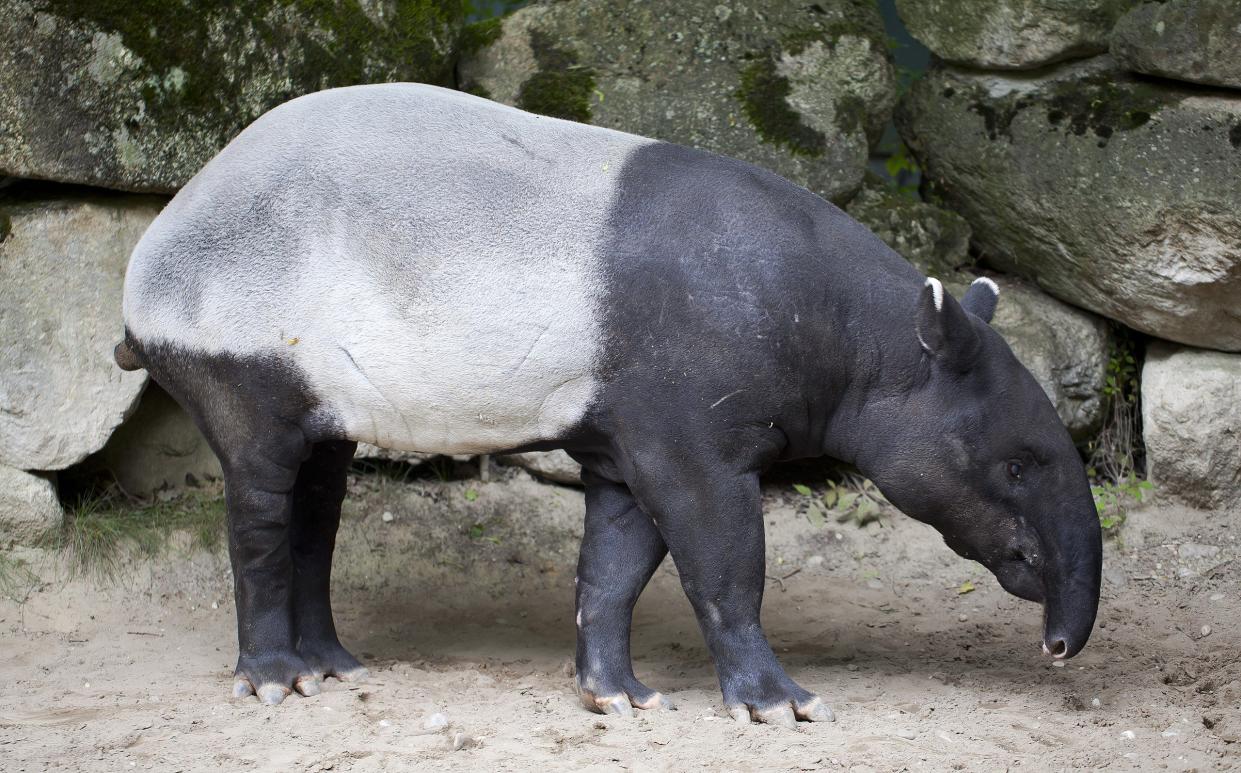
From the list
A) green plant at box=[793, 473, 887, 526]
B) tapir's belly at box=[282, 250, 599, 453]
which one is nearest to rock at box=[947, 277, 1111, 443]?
green plant at box=[793, 473, 887, 526]

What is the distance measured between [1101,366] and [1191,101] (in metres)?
1.19

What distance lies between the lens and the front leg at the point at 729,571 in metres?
3.94

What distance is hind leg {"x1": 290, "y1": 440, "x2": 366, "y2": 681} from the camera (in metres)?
4.60

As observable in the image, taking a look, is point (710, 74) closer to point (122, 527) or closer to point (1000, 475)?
point (1000, 475)

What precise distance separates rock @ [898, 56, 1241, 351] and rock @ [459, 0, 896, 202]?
49 cm

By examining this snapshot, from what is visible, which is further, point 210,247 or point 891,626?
point 891,626

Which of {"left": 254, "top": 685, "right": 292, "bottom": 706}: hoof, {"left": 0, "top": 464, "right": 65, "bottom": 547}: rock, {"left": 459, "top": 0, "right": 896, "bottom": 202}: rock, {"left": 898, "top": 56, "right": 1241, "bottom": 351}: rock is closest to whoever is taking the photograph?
{"left": 254, "top": 685, "right": 292, "bottom": 706}: hoof

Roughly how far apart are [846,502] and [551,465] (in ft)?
4.19

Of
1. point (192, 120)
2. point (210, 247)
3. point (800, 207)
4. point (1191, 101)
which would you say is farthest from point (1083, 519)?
point (192, 120)

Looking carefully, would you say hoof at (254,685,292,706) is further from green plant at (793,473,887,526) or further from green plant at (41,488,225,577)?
green plant at (793,473,887,526)

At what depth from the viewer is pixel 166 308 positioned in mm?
4141

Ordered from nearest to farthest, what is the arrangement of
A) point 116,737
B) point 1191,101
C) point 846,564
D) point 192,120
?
1. point 116,737
2. point 192,120
3. point 1191,101
4. point 846,564

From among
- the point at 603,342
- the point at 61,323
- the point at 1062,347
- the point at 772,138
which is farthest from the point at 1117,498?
the point at 61,323

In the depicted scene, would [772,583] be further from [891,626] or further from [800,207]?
[800,207]
